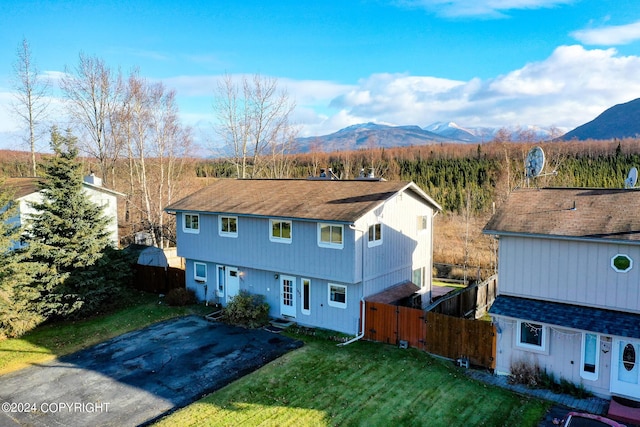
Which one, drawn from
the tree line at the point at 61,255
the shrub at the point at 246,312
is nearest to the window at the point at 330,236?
the shrub at the point at 246,312

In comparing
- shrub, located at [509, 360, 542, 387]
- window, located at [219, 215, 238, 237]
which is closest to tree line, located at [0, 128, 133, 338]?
window, located at [219, 215, 238, 237]

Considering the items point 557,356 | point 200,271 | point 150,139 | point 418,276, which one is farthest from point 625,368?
point 150,139

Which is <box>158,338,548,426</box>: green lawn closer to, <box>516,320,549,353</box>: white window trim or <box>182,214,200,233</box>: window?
<box>516,320,549,353</box>: white window trim

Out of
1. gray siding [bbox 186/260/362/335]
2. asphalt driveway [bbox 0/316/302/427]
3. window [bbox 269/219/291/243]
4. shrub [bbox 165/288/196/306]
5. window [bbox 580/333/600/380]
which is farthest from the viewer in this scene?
shrub [bbox 165/288/196/306]

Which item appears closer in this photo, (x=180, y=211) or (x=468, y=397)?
(x=468, y=397)

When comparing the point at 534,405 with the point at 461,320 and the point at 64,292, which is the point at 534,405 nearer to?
the point at 461,320

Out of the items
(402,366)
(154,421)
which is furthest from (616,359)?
(154,421)

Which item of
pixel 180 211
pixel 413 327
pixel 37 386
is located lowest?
pixel 37 386
